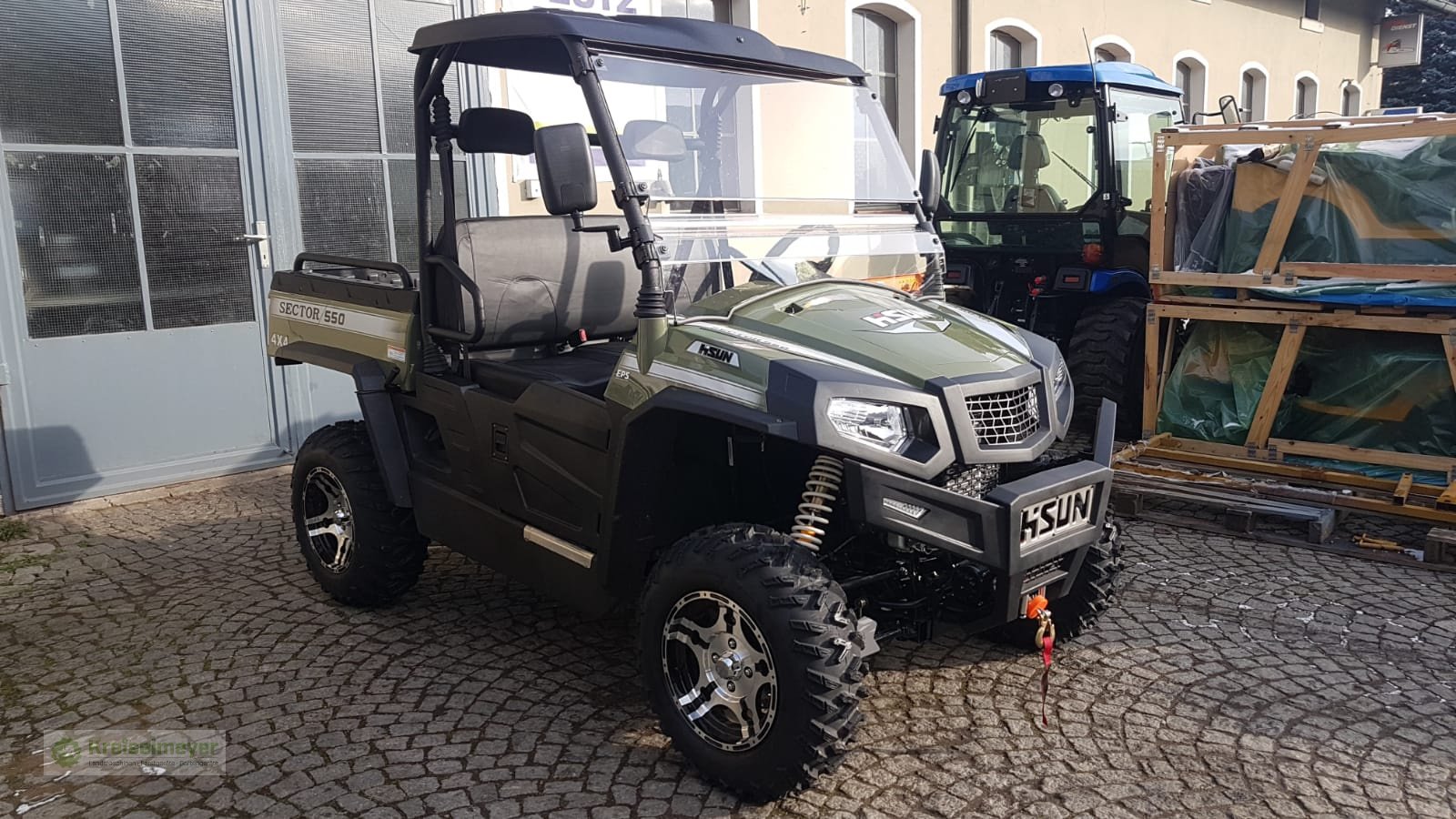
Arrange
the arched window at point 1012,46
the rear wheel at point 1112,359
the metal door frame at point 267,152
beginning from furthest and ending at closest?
the arched window at point 1012,46 < the rear wheel at point 1112,359 < the metal door frame at point 267,152

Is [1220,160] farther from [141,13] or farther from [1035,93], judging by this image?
[141,13]

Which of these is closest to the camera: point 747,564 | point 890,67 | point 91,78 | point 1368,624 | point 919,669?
point 747,564

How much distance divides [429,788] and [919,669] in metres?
1.72

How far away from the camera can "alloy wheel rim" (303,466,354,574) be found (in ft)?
14.9

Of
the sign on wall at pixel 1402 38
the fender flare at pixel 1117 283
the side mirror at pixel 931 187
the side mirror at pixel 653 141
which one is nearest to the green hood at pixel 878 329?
the side mirror at pixel 653 141

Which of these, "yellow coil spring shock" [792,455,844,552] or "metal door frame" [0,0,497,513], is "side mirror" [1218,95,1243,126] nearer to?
"metal door frame" [0,0,497,513]

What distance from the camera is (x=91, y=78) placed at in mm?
6070

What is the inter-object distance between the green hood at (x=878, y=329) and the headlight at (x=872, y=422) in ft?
0.39

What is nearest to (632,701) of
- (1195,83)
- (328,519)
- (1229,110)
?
(328,519)

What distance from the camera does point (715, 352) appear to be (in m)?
3.12

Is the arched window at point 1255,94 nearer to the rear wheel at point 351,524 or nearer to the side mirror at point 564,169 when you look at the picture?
the rear wheel at point 351,524

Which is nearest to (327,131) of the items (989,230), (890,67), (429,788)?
(989,230)

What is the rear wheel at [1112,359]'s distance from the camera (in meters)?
7.01

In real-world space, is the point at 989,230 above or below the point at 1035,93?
below
